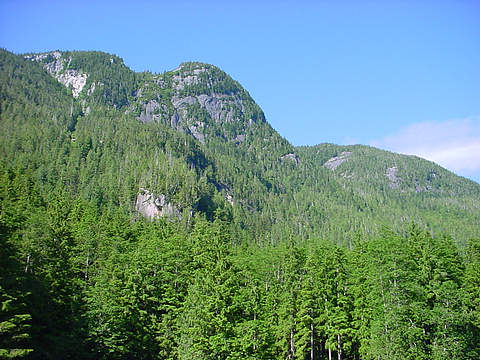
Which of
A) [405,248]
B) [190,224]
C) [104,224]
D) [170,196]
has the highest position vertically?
[170,196]

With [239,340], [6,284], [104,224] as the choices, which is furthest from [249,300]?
[104,224]

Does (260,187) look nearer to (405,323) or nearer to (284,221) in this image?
(284,221)

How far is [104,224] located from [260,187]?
139 meters

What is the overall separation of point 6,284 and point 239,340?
19.5 metres

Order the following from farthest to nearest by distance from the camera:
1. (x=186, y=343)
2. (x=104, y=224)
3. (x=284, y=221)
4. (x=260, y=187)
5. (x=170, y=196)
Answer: (x=260, y=187) → (x=284, y=221) → (x=170, y=196) → (x=104, y=224) → (x=186, y=343)

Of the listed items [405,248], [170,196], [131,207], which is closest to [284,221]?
[170,196]

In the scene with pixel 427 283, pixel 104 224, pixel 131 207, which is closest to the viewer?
pixel 427 283

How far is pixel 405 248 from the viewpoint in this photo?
133 feet

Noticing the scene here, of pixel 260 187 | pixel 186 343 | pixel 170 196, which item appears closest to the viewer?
pixel 186 343

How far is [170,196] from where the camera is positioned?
114062mm

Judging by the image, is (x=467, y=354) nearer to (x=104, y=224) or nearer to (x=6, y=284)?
(x=6, y=284)

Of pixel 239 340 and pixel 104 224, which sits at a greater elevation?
pixel 104 224

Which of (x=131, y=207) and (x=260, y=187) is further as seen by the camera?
(x=260, y=187)

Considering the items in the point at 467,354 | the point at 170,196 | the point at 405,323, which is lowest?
the point at 467,354
